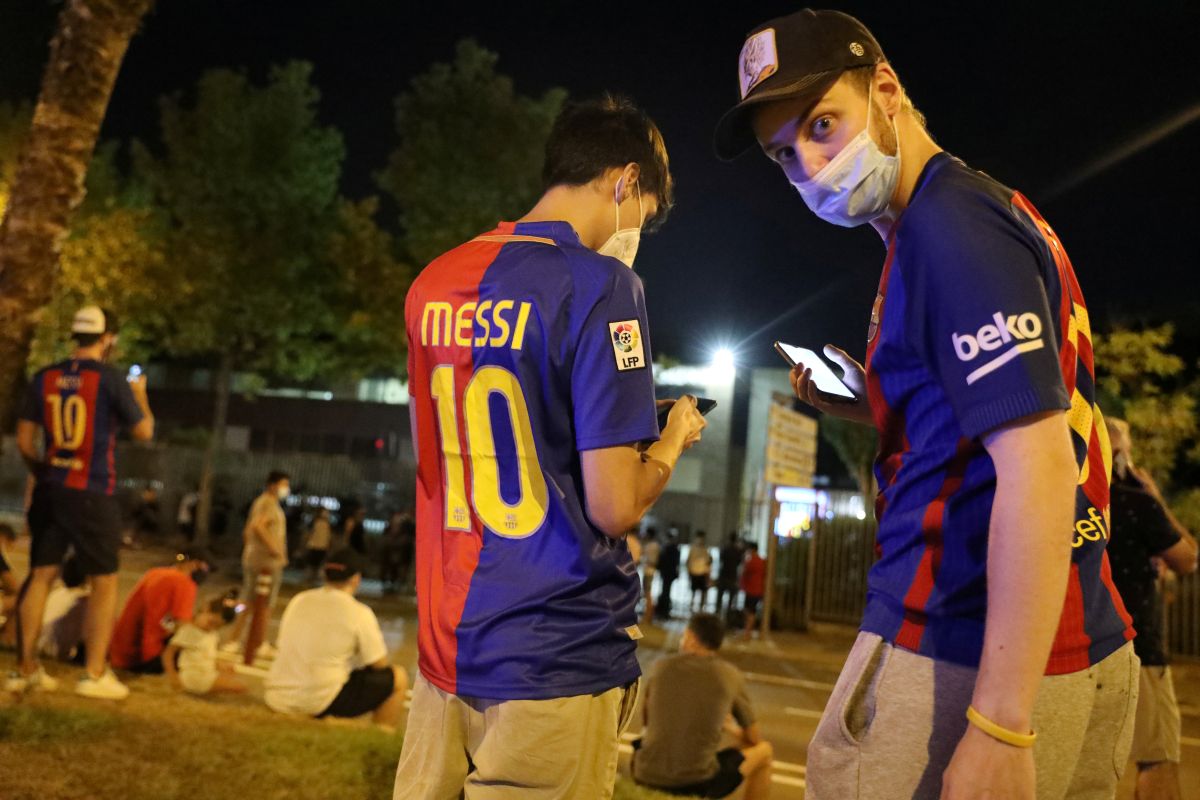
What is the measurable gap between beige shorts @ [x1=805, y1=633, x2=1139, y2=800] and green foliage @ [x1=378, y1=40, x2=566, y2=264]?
17.8 metres

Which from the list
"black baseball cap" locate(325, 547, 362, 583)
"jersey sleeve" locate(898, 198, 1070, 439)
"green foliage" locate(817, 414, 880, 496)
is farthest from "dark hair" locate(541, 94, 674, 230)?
"green foliage" locate(817, 414, 880, 496)

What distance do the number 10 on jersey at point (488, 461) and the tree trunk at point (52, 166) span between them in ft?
18.5

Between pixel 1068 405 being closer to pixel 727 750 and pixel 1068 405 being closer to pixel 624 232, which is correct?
pixel 624 232

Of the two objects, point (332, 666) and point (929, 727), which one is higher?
point (929, 727)

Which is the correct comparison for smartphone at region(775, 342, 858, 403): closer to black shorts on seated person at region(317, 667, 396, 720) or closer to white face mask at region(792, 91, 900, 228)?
white face mask at region(792, 91, 900, 228)

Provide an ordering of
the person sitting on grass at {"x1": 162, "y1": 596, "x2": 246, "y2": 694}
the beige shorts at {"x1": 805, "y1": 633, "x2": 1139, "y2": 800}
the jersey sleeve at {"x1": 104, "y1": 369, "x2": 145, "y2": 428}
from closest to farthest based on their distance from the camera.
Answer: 1. the beige shorts at {"x1": 805, "y1": 633, "x2": 1139, "y2": 800}
2. the jersey sleeve at {"x1": 104, "y1": 369, "x2": 145, "y2": 428}
3. the person sitting on grass at {"x1": 162, "y1": 596, "x2": 246, "y2": 694}

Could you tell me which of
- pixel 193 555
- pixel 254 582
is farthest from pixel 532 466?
pixel 254 582

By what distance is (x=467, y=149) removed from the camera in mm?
18906

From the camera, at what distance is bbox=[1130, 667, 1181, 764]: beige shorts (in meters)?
5.04

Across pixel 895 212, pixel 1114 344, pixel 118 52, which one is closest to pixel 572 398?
pixel 895 212

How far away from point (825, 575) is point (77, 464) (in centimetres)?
1463

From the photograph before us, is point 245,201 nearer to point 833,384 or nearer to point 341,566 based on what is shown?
point 341,566

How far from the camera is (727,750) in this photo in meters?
5.69

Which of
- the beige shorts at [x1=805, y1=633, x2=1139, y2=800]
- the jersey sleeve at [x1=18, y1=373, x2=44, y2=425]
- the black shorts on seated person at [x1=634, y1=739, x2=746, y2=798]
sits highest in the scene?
the jersey sleeve at [x1=18, y1=373, x2=44, y2=425]
